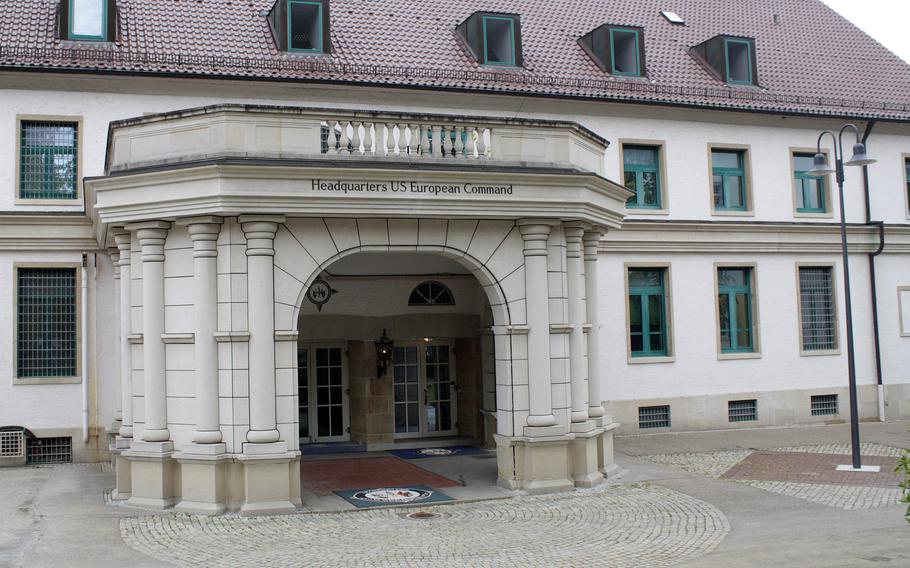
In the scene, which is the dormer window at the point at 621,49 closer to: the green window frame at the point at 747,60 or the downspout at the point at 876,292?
the green window frame at the point at 747,60

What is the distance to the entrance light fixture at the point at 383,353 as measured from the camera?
1862 cm

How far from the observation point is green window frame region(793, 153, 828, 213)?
22.9 m

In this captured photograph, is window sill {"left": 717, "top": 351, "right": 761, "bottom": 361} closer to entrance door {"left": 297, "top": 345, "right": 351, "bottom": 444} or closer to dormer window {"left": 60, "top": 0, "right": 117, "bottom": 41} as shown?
entrance door {"left": 297, "top": 345, "right": 351, "bottom": 444}

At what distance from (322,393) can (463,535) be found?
871cm

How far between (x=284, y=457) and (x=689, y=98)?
13.8 meters

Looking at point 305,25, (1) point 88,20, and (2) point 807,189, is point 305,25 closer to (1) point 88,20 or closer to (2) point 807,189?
(1) point 88,20

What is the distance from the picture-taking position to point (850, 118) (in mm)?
22828

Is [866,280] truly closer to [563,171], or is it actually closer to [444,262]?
[444,262]

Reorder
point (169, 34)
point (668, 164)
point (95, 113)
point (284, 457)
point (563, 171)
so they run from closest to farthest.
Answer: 1. point (284, 457)
2. point (563, 171)
3. point (95, 113)
4. point (169, 34)
5. point (668, 164)

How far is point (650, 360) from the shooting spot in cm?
2100

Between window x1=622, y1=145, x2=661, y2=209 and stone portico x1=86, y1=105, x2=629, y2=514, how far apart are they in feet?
24.4

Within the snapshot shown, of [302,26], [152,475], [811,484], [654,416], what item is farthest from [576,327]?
[302,26]

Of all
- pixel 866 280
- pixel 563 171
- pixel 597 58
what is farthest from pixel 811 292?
pixel 563 171

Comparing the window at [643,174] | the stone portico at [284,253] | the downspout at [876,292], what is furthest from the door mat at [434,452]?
the downspout at [876,292]
